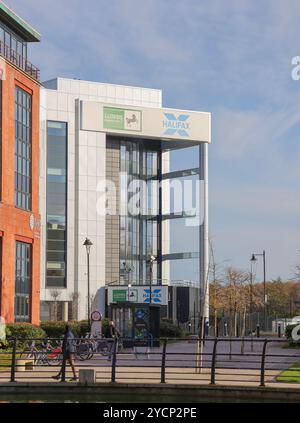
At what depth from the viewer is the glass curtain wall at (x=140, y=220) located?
103875mm

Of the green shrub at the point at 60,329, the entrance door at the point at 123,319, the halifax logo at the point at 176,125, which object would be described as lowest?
the green shrub at the point at 60,329

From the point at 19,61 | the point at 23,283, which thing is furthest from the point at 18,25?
the point at 23,283

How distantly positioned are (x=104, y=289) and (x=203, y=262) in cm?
1331

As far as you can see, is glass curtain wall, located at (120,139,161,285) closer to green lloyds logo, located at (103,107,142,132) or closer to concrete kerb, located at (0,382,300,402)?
green lloyds logo, located at (103,107,142,132)

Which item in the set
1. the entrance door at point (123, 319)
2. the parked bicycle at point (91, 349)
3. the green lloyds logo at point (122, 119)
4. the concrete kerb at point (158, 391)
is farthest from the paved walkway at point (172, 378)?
the green lloyds logo at point (122, 119)

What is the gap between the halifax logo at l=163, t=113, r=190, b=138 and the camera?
10388cm

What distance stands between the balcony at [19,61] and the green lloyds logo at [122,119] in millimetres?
35722

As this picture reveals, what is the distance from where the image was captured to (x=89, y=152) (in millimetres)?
98750

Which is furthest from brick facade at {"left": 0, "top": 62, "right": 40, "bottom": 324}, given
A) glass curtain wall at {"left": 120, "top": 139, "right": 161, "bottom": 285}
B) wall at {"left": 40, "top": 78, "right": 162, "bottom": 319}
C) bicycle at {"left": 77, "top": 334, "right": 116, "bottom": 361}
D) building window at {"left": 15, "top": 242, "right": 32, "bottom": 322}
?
glass curtain wall at {"left": 120, "top": 139, "right": 161, "bottom": 285}

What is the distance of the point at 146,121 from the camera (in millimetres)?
102688

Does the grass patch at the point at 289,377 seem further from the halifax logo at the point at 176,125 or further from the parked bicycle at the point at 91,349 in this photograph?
the halifax logo at the point at 176,125

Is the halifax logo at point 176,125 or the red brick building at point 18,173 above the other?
the halifax logo at point 176,125
